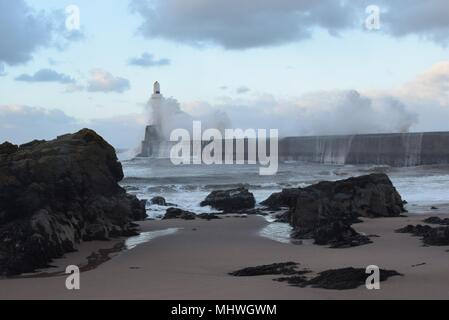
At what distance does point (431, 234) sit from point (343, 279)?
419 centimetres

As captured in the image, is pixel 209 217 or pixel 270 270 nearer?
pixel 270 270

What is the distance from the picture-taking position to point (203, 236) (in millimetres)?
11484

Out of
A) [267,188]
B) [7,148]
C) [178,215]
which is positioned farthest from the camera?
[267,188]

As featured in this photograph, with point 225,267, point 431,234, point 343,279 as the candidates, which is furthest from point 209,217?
point 343,279

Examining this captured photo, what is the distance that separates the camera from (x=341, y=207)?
1330 cm

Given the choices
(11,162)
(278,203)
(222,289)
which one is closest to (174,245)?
(11,162)

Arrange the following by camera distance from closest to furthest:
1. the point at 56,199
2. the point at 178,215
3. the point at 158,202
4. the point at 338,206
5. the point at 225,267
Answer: the point at 225,267, the point at 56,199, the point at 338,206, the point at 178,215, the point at 158,202

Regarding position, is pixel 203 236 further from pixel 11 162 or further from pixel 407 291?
pixel 407 291

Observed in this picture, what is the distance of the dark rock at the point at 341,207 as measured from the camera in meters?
9.90

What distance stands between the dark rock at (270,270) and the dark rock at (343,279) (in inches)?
30.7

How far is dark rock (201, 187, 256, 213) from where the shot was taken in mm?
17312

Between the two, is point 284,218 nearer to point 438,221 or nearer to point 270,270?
point 438,221
